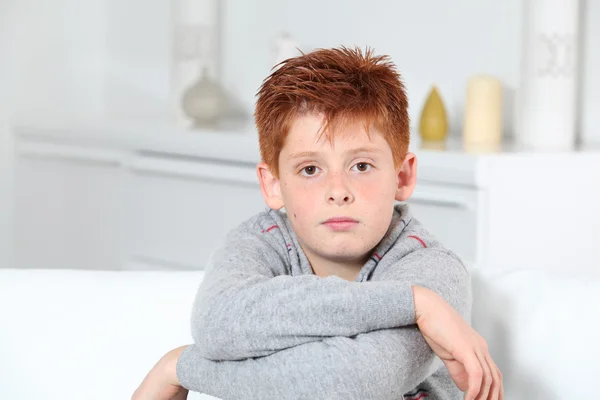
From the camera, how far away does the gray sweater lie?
1093 mm

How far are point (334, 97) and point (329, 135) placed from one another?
0.05 m

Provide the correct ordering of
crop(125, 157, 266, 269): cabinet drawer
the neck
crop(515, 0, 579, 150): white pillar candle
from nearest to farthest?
the neck → crop(515, 0, 579, 150): white pillar candle → crop(125, 157, 266, 269): cabinet drawer

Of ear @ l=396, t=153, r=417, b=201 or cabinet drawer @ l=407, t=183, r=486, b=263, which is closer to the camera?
ear @ l=396, t=153, r=417, b=201

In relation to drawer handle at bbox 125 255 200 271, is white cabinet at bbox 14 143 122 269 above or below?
above

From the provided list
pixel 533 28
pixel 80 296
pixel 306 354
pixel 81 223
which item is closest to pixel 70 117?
pixel 81 223

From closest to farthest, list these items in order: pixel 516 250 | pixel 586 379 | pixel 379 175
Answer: pixel 379 175 < pixel 586 379 < pixel 516 250

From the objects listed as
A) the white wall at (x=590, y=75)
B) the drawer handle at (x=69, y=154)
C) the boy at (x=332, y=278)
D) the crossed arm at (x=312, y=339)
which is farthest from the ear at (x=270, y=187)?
the drawer handle at (x=69, y=154)

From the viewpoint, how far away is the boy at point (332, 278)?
1.11 metres

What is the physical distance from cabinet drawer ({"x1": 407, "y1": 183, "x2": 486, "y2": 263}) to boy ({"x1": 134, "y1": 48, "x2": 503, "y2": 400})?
764mm

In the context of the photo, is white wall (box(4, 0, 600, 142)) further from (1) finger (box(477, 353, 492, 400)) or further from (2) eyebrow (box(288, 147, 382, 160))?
(1) finger (box(477, 353, 492, 400))

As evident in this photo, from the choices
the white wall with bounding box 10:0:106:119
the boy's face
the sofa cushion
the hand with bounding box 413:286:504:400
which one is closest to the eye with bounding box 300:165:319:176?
the boy's face

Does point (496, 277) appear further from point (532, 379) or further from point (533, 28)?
point (533, 28)

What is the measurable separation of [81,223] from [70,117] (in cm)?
35

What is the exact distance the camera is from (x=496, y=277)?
4.88 ft
